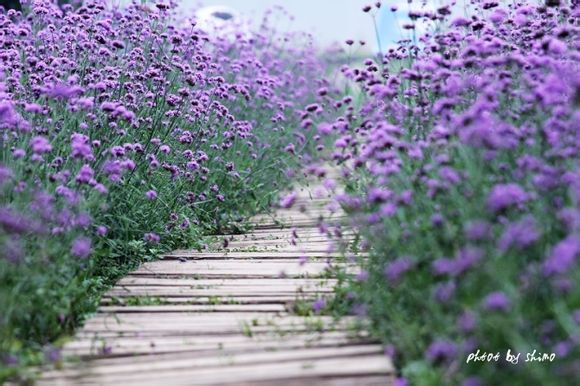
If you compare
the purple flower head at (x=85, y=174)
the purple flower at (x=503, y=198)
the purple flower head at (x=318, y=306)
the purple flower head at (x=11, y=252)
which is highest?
the purple flower head at (x=85, y=174)

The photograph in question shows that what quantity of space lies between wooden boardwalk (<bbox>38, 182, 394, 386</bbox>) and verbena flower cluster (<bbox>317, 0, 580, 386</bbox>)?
20 centimetres

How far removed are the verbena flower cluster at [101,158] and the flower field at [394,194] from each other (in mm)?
16

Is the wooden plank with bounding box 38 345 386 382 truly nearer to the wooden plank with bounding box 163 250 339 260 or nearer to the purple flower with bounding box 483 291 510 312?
the purple flower with bounding box 483 291 510 312

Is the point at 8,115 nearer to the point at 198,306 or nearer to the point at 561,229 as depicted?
the point at 198,306

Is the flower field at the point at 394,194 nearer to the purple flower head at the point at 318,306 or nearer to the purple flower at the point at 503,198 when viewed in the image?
the purple flower at the point at 503,198

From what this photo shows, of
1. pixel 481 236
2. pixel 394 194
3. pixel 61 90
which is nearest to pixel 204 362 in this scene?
pixel 394 194

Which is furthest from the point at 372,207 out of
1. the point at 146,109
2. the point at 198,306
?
the point at 146,109

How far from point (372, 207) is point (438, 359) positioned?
3.73 ft

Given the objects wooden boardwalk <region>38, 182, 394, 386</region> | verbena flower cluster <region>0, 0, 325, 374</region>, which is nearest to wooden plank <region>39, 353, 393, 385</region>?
wooden boardwalk <region>38, 182, 394, 386</region>

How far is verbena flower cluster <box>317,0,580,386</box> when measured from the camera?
2.54 m

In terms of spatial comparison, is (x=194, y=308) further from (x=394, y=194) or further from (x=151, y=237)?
(x=394, y=194)

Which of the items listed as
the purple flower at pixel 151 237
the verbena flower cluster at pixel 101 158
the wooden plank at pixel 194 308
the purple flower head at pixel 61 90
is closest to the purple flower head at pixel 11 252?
the verbena flower cluster at pixel 101 158

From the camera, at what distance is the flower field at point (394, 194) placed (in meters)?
2.66

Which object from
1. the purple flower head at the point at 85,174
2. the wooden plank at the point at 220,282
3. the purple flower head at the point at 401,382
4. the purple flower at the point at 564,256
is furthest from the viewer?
the wooden plank at the point at 220,282
